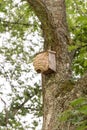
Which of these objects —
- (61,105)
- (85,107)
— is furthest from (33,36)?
(85,107)

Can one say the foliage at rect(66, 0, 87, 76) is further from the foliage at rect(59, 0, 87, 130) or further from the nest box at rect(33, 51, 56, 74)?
the nest box at rect(33, 51, 56, 74)

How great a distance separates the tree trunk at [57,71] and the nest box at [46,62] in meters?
0.05

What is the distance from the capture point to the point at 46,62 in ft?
7.68

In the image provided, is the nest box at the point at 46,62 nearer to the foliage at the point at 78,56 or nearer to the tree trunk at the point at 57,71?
the tree trunk at the point at 57,71

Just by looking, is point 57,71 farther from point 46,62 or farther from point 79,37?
point 79,37

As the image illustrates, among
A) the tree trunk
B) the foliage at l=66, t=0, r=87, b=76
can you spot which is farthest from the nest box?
the foliage at l=66, t=0, r=87, b=76

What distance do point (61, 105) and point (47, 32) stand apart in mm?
693

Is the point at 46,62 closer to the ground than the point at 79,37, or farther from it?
closer to the ground

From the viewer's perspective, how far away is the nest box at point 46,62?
2.31 meters

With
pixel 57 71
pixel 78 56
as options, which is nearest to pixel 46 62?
pixel 57 71

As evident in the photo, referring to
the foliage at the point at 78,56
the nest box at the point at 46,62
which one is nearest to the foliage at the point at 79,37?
the foliage at the point at 78,56

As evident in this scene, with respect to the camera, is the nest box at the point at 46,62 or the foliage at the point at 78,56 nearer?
the foliage at the point at 78,56

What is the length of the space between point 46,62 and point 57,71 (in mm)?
114

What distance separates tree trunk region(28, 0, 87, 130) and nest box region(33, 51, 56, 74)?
2.1 inches
